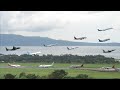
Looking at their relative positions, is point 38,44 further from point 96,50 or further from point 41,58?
point 96,50

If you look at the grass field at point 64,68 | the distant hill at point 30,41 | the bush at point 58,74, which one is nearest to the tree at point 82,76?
the grass field at point 64,68

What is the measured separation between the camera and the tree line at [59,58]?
13.9 ft

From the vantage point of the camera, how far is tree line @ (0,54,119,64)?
4250mm

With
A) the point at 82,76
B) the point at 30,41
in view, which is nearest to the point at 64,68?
the point at 82,76

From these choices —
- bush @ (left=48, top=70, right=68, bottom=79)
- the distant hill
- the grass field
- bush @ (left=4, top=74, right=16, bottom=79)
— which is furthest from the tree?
bush @ (left=4, top=74, right=16, bottom=79)

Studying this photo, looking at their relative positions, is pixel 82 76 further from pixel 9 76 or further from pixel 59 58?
pixel 9 76

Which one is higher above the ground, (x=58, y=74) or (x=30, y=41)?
(x=30, y=41)

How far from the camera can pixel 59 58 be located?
4281 millimetres

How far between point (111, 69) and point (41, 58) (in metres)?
1.00

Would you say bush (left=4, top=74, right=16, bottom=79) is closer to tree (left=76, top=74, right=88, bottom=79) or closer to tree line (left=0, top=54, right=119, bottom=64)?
tree line (left=0, top=54, right=119, bottom=64)

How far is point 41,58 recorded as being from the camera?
4.33m

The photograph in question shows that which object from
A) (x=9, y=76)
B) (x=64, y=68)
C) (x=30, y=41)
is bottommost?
(x=9, y=76)
